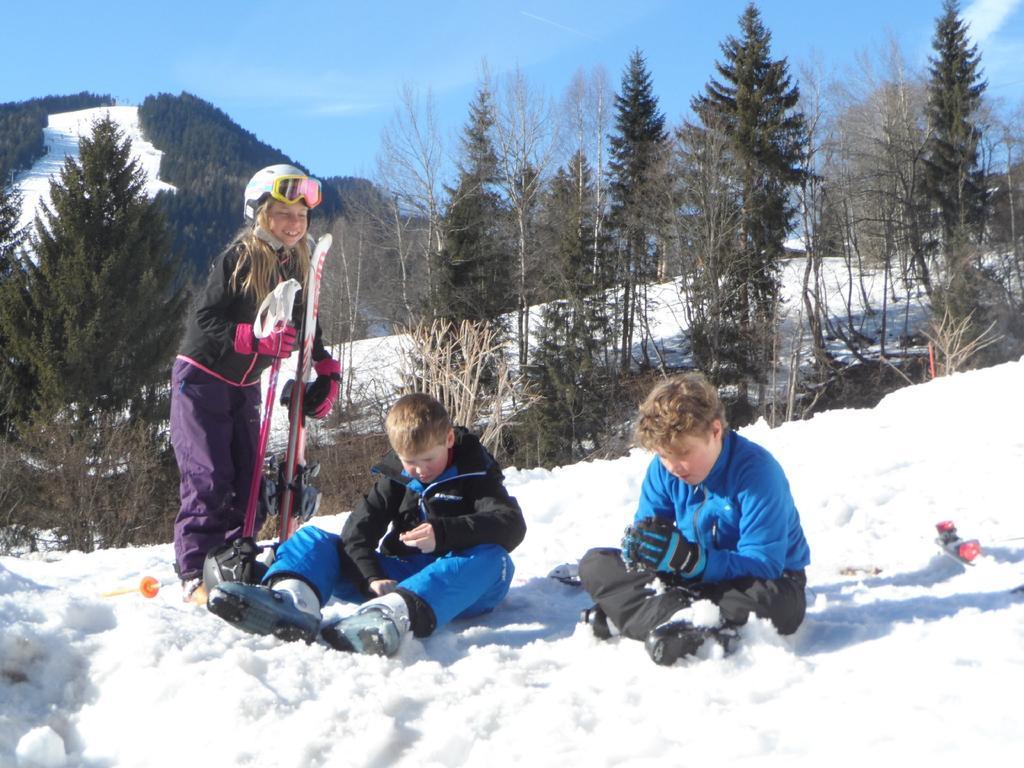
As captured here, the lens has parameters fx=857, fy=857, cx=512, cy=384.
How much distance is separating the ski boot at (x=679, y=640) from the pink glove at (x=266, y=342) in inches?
82.6

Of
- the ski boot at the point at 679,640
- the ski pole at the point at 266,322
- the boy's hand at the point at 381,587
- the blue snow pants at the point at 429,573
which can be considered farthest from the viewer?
the ski pole at the point at 266,322

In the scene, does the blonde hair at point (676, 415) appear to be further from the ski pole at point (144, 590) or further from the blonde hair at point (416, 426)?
the ski pole at point (144, 590)

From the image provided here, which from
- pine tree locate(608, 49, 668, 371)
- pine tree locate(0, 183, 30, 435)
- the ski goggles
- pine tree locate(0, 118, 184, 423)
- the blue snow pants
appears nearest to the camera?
the blue snow pants

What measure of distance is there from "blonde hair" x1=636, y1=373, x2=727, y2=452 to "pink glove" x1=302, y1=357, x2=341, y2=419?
1.81 metres

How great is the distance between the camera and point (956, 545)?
3484 mm

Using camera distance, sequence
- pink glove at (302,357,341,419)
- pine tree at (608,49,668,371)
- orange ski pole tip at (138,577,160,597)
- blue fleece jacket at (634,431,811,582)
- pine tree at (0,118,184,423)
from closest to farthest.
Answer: blue fleece jacket at (634,431,811,582)
orange ski pole tip at (138,577,160,597)
pink glove at (302,357,341,419)
pine tree at (0,118,184,423)
pine tree at (608,49,668,371)

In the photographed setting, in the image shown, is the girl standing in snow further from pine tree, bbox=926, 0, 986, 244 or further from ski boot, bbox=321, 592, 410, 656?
pine tree, bbox=926, 0, 986, 244

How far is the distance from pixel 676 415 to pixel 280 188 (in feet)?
6.87

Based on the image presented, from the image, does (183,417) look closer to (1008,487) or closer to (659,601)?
(659,601)

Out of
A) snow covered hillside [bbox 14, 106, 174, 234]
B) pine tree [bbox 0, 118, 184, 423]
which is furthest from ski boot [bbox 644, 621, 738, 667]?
snow covered hillside [bbox 14, 106, 174, 234]

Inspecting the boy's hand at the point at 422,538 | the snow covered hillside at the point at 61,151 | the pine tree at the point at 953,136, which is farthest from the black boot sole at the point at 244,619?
the snow covered hillside at the point at 61,151

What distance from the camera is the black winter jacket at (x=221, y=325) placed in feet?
12.3

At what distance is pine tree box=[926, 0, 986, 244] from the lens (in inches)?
1377

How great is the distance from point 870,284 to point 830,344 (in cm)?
625
